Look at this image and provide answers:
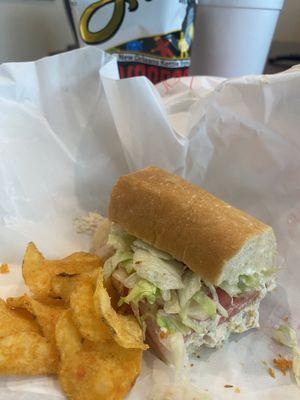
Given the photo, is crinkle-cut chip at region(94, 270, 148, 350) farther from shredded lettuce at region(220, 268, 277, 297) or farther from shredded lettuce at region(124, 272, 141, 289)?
shredded lettuce at region(220, 268, 277, 297)

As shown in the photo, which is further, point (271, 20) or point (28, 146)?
point (271, 20)

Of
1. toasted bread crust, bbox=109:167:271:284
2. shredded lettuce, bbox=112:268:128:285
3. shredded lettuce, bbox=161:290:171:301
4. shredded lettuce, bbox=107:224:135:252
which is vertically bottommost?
shredded lettuce, bbox=112:268:128:285

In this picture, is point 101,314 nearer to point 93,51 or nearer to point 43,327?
point 43,327

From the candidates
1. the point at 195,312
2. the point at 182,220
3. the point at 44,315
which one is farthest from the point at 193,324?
the point at 44,315

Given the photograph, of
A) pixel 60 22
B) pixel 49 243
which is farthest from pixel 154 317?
pixel 60 22

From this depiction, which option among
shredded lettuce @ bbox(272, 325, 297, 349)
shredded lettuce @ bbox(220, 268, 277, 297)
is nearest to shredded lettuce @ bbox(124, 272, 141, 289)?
shredded lettuce @ bbox(220, 268, 277, 297)

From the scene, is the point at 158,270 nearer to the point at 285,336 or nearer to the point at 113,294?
the point at 113,294
